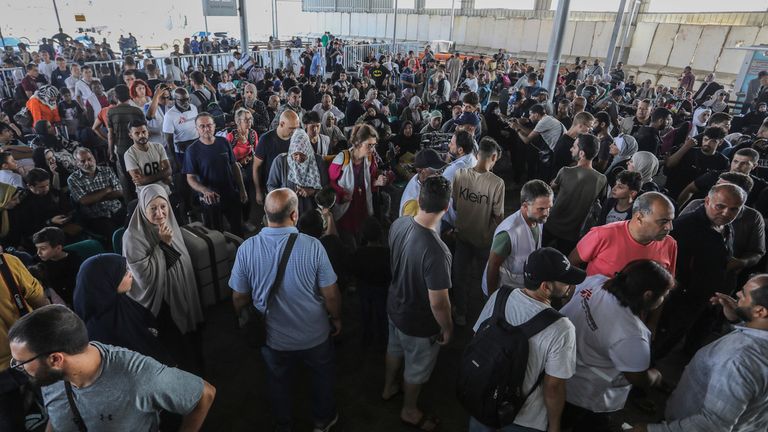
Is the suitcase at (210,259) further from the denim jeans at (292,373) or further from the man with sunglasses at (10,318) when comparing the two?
the denim jeans at (292,373)

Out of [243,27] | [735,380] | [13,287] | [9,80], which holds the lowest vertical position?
[13,287]

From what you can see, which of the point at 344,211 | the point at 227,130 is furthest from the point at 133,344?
the point at 227,130

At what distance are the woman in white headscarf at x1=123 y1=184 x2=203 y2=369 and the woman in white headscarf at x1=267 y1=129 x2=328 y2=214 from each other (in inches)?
52.8

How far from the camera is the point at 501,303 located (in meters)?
2.05

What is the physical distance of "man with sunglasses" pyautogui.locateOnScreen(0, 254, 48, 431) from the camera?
7.45ft

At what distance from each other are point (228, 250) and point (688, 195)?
4.79m

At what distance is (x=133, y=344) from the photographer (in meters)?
2.21

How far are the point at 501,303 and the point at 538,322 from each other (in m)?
0.20

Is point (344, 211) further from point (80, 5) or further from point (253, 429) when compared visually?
point (80, 5)

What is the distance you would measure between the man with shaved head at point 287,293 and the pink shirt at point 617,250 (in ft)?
5.86

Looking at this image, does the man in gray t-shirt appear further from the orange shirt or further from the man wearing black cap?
the orange shirt

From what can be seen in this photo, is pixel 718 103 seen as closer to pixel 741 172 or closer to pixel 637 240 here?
pixel 741 172

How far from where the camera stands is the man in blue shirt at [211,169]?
14.4 feet

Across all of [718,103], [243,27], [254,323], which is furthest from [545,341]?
[243,27]
